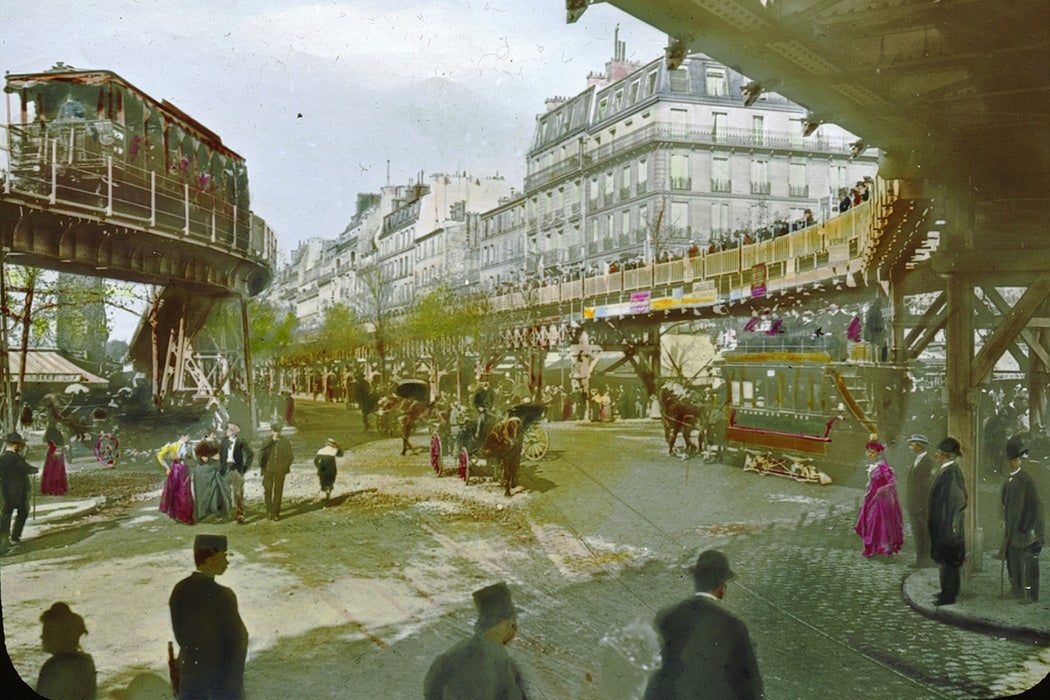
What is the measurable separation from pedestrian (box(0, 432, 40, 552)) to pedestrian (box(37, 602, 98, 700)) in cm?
106

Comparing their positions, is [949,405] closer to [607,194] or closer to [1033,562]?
[1033,562]

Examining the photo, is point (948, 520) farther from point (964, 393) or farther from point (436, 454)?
point (436, 454)

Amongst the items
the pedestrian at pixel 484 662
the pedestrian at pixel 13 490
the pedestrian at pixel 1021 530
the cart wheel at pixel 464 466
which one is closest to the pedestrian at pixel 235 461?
the pedestrian at pixel 13 490

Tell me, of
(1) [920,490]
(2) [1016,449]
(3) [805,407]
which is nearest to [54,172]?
(1) [920,490]

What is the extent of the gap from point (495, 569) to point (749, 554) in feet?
8.04

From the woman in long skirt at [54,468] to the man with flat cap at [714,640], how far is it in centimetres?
611

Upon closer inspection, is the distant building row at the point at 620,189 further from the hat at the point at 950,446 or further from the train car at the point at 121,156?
the hat at the point at 950,446

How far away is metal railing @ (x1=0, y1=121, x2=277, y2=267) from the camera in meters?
7.15

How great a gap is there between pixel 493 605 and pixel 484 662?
0.40 metres

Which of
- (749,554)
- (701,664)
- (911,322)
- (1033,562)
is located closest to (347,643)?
(701,664)

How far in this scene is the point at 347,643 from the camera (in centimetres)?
604

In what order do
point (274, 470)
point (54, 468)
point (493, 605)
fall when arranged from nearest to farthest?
point (493, 605) → point (274, 470) → point (54, 468)

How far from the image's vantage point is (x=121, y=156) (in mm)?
7414

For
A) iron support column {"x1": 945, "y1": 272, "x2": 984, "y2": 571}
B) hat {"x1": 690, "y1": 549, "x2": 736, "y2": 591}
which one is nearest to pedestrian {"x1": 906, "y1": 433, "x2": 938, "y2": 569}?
iron support column {"x1": 945, "y1": 272, "x2": 984, "y2": 571}
